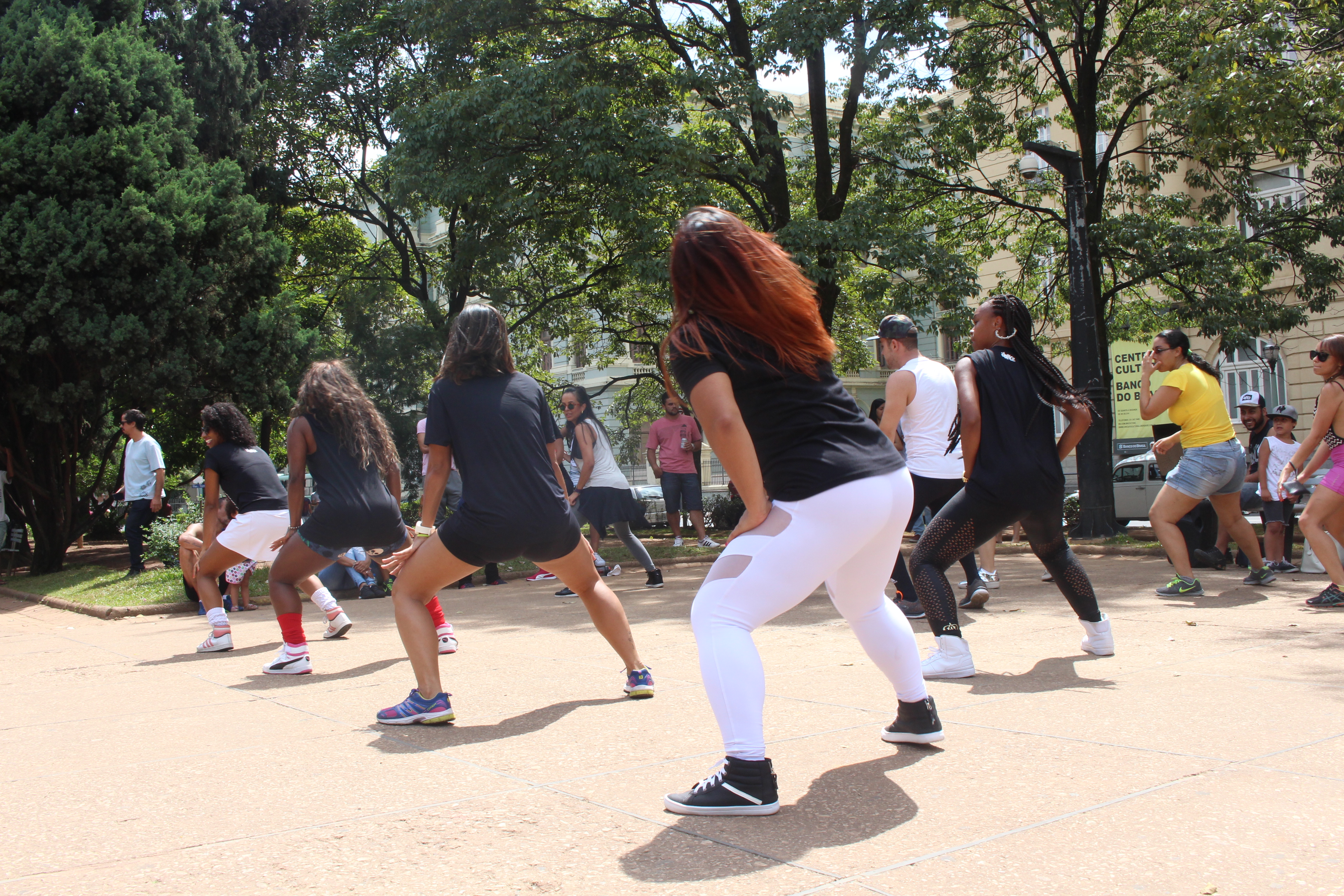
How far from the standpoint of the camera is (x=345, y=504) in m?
6.18

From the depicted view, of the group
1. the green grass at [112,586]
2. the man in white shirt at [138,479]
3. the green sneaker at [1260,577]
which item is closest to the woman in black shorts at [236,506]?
the green grass at [112,586]

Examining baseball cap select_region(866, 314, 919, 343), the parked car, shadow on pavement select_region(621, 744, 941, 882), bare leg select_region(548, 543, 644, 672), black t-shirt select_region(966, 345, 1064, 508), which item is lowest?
the parked car

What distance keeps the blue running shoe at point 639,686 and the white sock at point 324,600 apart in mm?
3306

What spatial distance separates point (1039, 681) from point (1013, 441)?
1118 mm

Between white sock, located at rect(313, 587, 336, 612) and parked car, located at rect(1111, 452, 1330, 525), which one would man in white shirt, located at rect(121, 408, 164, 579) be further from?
parked car, located at rect(1111, 452, 1330, 525)

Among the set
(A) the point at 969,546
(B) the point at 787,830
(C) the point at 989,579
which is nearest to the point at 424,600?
(B) the point at 787,830

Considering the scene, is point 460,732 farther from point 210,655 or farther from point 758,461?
point 210,655

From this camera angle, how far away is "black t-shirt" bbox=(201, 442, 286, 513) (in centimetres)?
730

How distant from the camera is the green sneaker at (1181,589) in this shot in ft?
26.8

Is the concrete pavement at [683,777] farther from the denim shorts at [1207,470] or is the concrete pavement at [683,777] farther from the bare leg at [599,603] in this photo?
the denim shorts at [1207,470]

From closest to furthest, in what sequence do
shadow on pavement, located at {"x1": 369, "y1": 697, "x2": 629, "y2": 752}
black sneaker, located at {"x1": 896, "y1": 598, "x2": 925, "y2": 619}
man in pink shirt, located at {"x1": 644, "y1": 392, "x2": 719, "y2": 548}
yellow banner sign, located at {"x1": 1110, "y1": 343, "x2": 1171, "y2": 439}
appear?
shadow on pavement, located at {"x1": 369, "y1": 697, "x2": 629, "y2": 752}
black sneaker, located at {"x1": 896, "y1": 598, "x2": 925, "y2": 619}
man in pink shirt, located at {"x1": 644, "y1": 392, "x2": 719, "y2": 548}
yellow banner sign, located at {"x1": 1110, "y1": 343, "x2": 1171, "y2": 439}

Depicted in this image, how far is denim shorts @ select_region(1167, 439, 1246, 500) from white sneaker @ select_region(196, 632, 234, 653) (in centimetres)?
669

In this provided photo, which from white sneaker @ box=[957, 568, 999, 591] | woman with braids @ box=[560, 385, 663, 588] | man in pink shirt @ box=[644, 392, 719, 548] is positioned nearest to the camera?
white sneaker @ box=[957, 568, 999, 591]

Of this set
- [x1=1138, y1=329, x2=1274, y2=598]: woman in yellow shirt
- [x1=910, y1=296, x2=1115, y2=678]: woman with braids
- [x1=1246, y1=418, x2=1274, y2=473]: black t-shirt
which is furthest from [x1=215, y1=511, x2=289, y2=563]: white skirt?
[x1=1246, y1=418, x2=1274, y2=473]: black t-shirt
